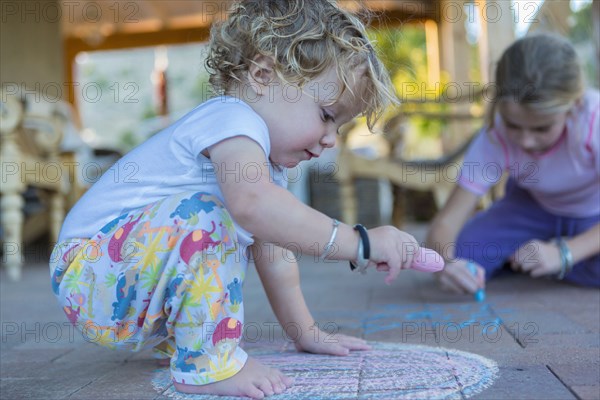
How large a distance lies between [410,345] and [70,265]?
80cm

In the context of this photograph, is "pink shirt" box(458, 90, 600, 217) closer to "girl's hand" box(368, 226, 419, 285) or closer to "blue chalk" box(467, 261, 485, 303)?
"blue chalk" box(467, 261, 485, 303)

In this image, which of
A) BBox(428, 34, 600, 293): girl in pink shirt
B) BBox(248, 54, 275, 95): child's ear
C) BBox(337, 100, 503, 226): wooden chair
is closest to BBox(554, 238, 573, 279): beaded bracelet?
BBox(428, 34, 600, 293): girl in pink shirt

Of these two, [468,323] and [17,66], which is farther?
[17,66]

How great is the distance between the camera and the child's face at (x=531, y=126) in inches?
92.0

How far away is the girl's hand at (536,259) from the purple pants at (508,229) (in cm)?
49

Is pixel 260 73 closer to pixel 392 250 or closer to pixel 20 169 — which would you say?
pixel 392 250

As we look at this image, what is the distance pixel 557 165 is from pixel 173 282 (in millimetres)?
1684

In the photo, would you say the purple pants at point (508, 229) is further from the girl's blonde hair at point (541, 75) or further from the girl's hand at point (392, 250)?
the girl's hand at point (392, 250)

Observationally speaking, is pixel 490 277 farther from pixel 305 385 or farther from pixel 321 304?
pixel 305 385

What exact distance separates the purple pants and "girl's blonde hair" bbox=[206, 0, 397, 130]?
158cm

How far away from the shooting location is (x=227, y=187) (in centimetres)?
129

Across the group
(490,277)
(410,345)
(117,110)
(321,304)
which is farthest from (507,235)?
(117,110)

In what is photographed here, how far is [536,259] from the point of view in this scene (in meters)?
2.31

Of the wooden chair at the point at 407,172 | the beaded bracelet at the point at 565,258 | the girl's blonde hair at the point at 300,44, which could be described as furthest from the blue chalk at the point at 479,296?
the wooden chair at the point at 407,172
